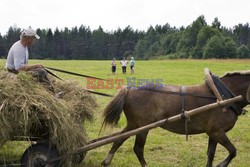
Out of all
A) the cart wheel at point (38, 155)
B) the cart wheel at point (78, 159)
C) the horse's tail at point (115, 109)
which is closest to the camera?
the cart wheel at point (38, 155)

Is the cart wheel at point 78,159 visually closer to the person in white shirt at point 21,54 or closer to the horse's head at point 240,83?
the person in white shirt at point 21,54

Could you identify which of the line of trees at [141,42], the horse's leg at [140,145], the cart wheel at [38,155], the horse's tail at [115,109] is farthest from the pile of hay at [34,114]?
the line of trees at [141,42]

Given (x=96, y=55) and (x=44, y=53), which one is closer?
(x=44, y=53)

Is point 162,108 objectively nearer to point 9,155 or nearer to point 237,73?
point 237,73

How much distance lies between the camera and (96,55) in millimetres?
105125

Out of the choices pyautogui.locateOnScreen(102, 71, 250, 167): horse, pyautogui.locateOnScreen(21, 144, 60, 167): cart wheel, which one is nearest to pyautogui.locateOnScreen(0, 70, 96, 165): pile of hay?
pyautogui.locateOnScreen(21, 144, 60, 167): cart wheel

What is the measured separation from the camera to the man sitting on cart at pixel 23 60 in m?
4.76

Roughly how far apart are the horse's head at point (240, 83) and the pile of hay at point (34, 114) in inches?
102

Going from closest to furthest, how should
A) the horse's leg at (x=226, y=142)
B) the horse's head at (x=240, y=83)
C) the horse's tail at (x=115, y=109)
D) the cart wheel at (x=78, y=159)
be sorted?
the horse's leg at (x=226, y=142) < the horse's head at (x=240, y=83) < the horse's tail at (x=115, y=109) < the cart wheel at (x=78, y=159)

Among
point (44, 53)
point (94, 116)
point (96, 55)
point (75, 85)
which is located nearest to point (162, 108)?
point (94, 116)

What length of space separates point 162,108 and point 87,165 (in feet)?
6.10

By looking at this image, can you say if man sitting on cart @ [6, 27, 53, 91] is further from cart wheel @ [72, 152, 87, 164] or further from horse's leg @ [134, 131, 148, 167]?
horse's leg @ [134, 131, 148, 167]

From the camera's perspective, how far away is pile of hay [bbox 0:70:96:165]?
4.15 meters

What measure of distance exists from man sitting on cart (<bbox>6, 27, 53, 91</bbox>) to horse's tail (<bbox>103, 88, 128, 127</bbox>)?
106 cm
